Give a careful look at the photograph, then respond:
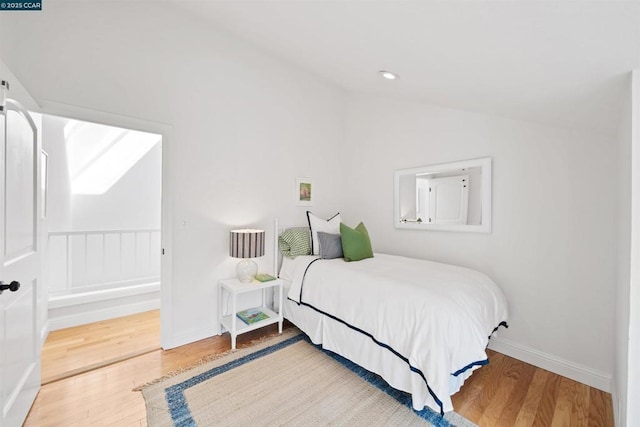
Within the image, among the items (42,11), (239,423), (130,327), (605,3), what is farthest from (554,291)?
(42,11)

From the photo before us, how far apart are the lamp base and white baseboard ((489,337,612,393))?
2.36 m

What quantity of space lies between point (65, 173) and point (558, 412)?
5319mm

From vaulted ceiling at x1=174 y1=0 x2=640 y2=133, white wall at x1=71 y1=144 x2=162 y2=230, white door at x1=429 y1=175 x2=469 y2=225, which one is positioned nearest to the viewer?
vaulted ceiling at x1=174 y1=0 x2=640 y2=133

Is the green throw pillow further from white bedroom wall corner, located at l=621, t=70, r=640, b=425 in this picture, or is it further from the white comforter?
white bedroom wall corner, located at l=621, t=70, r=640, b=425

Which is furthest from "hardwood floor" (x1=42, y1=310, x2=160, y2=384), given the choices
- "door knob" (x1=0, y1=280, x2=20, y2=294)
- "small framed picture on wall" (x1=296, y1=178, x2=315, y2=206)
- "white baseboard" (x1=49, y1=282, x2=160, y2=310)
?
"small framed picture on wall" (x1=296, y1=178, x2=315, y2=206)

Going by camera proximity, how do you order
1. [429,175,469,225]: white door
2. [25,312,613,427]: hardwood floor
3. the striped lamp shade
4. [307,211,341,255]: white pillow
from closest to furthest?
[25,312,613,427]: hardwood floor → the striped lamp shade → [429,175,469,225]: white door → [307,211,341,255]: white pillow

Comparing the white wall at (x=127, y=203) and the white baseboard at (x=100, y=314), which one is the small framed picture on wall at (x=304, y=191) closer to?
the white wall at (x=127, y=203)

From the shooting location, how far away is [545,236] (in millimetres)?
2213

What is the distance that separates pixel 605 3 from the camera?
32.6 inches

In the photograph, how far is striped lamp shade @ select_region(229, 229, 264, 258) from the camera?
102 inches

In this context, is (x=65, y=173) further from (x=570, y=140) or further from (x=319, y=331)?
(x=570, y=140)

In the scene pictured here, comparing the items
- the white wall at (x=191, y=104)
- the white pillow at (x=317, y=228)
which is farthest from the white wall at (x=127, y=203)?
the white pillow at (x=317, y=228)

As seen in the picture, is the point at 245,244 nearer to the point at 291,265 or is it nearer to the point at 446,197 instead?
→ the point at 291,265

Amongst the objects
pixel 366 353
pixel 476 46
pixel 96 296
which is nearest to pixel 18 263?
pixel 96 296
